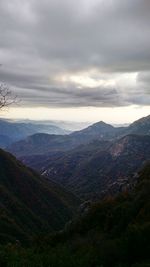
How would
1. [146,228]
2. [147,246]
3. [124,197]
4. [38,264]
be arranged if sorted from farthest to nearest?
[124,197] < [146,228] < [147,246] < [38,264]

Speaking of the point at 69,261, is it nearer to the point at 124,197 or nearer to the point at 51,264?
the point at 51,264

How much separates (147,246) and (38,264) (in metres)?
14.9

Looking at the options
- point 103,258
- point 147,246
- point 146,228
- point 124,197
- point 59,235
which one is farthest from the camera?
point 124,197

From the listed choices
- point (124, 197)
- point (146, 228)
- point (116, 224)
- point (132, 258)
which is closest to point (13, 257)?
point (132, 258)

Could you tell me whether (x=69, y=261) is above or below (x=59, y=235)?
above

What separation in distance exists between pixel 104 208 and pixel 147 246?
55.2 m

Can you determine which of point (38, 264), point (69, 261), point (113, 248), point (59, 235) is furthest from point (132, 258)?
point (59, 235)

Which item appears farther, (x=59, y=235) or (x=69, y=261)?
(x=59, y=235)

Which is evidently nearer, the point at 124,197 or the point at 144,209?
the point at 144,209

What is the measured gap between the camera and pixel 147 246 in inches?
1734

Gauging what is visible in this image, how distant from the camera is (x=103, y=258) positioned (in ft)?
135

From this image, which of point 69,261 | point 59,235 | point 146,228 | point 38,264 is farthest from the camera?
point 59,235

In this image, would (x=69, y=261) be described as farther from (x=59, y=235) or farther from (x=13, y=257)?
(x=59, y=235)

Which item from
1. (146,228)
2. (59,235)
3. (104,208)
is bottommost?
(59,235)
